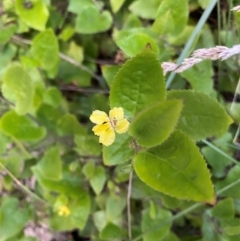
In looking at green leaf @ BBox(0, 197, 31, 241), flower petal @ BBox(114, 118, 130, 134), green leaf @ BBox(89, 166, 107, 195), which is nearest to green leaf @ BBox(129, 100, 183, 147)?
flower petal @ BBox(114, 118, 130, 134)

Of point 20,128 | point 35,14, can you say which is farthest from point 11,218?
point 35,14

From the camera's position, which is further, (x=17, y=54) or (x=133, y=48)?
(x=17, y=54)

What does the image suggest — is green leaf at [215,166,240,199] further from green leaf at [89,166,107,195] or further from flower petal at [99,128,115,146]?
flower petal at [99,128,115,146]

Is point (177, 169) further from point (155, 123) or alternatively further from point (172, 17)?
point (172, 17)

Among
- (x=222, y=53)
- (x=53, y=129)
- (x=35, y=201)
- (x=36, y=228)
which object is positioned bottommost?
(x=36, y=228)

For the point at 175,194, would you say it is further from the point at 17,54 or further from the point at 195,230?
the point at 17,54

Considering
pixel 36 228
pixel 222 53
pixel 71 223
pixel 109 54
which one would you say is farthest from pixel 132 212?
pixel 222 53

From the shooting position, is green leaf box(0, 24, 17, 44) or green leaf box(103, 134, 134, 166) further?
green leaf box(0, 24, 17, 44)
